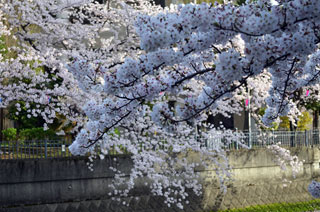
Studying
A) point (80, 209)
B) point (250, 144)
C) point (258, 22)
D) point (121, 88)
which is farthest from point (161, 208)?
point (258, 22)

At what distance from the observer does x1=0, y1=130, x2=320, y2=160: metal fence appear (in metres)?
15.1

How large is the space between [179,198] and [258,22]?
41.2ft

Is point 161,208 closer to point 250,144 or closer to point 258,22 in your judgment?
point 250,144

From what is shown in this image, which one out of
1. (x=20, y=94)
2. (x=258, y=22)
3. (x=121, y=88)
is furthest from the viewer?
(x=20, y=94)

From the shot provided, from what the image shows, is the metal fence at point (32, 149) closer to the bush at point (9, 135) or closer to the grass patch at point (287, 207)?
the bush at point (9, 135)

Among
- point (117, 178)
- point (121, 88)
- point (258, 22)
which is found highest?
point (258, 22)

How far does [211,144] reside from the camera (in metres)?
18.6

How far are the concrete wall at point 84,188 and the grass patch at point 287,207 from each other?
0.32 meters

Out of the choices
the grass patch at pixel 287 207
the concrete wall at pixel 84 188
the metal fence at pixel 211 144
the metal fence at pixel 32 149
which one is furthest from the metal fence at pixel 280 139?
the metal fence at pixel 32 149

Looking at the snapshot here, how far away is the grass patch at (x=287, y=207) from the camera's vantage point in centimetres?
1902

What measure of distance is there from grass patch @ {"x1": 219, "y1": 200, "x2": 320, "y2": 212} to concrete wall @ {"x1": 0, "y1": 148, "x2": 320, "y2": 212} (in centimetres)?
32

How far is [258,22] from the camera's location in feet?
17.3

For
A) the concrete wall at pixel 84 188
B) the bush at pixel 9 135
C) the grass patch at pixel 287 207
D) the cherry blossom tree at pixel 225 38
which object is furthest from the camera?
the bush at pixel 9 135

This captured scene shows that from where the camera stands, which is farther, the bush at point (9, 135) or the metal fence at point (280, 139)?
the metal fence at point (280, 139)
